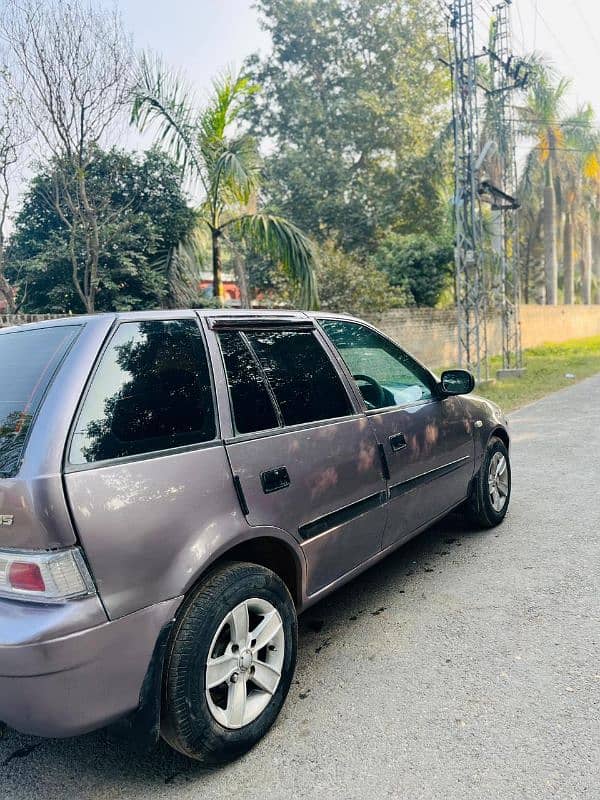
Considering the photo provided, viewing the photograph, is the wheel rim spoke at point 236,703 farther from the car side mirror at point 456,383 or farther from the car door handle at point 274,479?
the car side mirror at point 456,383

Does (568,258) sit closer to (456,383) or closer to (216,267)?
(216,267)

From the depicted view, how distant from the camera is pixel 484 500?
466 centimetres

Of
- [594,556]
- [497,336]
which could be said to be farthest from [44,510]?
[497,336]

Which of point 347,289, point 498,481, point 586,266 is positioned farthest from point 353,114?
point 586,266

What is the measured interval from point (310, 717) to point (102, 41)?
987cm

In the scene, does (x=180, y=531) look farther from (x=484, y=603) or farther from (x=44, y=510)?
(x=484, y=603)

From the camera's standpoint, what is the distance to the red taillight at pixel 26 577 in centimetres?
197

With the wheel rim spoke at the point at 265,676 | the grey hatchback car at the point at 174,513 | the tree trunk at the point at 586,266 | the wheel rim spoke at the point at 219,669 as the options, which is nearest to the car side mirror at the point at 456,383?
the grey hatchback car at the point at 174,513

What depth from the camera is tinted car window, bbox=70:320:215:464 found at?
2186 mm

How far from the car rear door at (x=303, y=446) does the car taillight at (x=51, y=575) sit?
697 mm

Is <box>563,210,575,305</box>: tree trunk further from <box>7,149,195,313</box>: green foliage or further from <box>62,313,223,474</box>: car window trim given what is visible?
<box>62,313,223,474</box>: car window trim

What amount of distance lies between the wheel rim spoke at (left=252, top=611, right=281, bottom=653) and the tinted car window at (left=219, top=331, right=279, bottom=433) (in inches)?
29.4

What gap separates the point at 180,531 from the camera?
7.30 ft

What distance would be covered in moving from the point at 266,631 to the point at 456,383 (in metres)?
2.23
